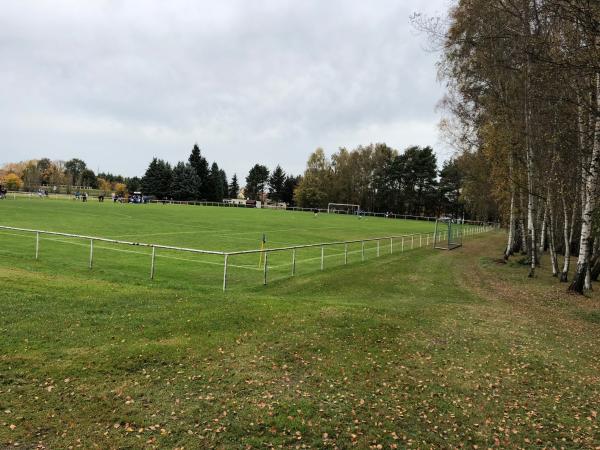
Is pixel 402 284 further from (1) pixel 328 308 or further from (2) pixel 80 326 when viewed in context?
A: (2) pixel 80 326

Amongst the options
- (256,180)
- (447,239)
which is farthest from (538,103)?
(256,180)

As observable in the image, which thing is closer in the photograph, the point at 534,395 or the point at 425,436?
the point at 425,436

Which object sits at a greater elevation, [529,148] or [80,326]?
[529,148]

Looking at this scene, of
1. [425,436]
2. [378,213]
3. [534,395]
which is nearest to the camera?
[425,436]

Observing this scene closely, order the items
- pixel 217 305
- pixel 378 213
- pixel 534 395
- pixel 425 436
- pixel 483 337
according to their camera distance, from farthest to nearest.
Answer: pixel 378 213 < pixel 217 305 < pixel 483 337 < pixel 534 395 < pixel 425 436

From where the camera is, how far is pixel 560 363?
308 inches

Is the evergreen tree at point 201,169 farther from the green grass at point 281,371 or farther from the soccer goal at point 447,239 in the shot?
the green grass at point 281,371

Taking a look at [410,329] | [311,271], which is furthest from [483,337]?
[311,271]

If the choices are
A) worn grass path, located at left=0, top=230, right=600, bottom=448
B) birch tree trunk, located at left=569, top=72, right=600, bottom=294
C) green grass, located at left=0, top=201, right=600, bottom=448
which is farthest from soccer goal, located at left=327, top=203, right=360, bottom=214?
worn grass path, located at left=0, top=230, right=600, bottom=448

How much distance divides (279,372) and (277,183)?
426 feet

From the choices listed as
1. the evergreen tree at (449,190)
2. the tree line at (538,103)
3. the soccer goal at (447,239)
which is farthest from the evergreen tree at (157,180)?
the tree line at (538,103)

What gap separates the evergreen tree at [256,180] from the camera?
5594 inches

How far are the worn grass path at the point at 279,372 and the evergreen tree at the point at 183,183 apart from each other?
9343 centimetres

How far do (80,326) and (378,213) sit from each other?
101355 millimetres
